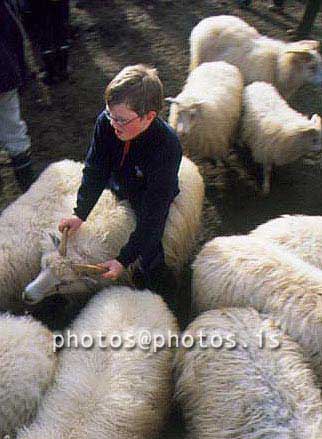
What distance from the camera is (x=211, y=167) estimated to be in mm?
5422

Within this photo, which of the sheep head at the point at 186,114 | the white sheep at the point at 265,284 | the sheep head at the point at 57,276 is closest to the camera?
the white sheep at the point at 265,284

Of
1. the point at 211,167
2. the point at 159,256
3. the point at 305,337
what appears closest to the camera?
the point at 305,337

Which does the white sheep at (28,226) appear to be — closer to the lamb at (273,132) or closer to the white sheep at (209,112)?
the white sheep at (209,112)

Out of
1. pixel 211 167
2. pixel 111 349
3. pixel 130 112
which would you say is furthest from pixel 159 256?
pixel 211 167

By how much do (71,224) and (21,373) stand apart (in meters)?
0.99

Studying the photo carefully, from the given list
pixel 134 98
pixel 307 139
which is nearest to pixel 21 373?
pixel 134 98

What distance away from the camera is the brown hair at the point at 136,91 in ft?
10.0

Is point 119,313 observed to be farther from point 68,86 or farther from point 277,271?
point 68,86

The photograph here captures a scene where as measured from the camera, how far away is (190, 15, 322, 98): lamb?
225 inches

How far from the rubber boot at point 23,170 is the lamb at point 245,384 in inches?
92.8

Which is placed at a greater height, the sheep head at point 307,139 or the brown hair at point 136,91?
the brown hair at point 136,91

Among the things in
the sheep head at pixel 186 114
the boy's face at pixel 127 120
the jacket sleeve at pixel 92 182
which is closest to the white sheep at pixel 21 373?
the jacket sleeve at pixel 92 182

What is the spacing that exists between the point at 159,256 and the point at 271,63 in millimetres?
2792

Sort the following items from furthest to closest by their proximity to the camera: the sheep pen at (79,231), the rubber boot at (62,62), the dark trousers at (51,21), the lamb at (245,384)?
the rubber boot at (62,62), the dark trousers at (51,21), the sheep pen at (79,231), the lamb at (245,384)
